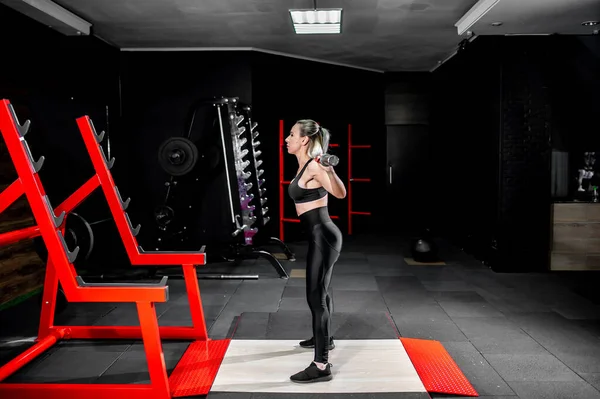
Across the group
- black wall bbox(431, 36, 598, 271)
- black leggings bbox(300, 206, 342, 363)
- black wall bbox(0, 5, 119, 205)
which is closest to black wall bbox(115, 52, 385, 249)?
black wall bbox(0, 5, 119, 205)

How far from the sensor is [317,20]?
17.4 feet

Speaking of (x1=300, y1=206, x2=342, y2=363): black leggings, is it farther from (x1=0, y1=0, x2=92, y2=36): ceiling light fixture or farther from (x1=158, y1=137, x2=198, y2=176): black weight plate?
(x1=0, y1=0, x2=92, y2=36): ceiling light fixture

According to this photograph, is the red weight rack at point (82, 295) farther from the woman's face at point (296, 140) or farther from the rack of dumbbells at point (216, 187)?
the rack of dumbbells at point (216, 187)

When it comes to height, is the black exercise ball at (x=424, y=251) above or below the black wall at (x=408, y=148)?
below

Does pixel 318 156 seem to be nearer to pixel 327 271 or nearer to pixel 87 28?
pixel 327 271

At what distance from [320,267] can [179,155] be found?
3296 mm

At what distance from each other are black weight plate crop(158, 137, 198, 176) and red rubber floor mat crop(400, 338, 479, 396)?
310cm

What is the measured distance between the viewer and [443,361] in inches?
125

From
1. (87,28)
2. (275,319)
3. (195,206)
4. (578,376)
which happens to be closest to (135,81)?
(87,28)

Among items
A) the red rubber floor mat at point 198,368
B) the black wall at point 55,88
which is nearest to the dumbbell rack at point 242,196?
the black wall at point 55,88

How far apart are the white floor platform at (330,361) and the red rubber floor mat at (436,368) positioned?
0.05 m

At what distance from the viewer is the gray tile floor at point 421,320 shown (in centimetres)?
303

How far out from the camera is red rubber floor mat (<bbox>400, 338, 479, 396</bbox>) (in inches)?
109

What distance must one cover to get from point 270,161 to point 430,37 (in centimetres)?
272
